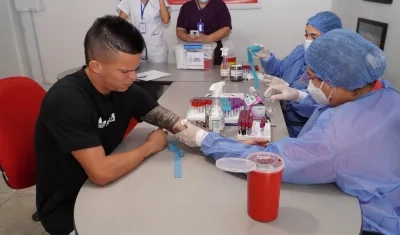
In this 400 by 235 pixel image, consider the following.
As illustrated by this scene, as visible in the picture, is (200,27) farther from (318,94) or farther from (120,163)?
(120,163)

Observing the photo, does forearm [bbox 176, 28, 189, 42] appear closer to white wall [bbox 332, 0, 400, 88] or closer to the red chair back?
white wall [bbox 332, 0, 400, 88]

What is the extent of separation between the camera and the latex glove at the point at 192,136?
4.38ft

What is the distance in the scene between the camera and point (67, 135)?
1161 mm

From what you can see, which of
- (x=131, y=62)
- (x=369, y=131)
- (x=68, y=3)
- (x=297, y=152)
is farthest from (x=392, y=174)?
(x=68, y=3)

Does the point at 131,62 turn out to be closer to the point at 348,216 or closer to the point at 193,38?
the point at 348,216

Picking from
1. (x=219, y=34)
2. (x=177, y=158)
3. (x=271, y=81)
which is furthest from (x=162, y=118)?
(x=219, y=34)

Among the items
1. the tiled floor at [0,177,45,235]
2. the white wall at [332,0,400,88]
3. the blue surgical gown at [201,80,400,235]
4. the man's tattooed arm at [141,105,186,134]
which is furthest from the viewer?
the tiled floor at [0,177,45,235]

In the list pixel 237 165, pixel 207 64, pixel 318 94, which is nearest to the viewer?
pixel 237 165

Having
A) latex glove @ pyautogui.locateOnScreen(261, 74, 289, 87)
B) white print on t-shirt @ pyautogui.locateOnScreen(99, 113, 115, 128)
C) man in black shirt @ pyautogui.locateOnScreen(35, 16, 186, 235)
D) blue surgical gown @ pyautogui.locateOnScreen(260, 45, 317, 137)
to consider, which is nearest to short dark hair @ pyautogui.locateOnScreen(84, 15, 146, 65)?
man in black shirt @ pyautogui.locateOnScreen(35, 16, 186, 235)

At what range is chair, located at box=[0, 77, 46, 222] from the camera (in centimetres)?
142

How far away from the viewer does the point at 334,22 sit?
2145 mm

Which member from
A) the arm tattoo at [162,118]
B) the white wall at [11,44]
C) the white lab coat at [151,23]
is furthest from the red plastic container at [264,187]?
the white wall at [11,44]

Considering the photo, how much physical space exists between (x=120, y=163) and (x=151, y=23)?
89.1 inches

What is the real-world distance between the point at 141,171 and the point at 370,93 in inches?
34.2
